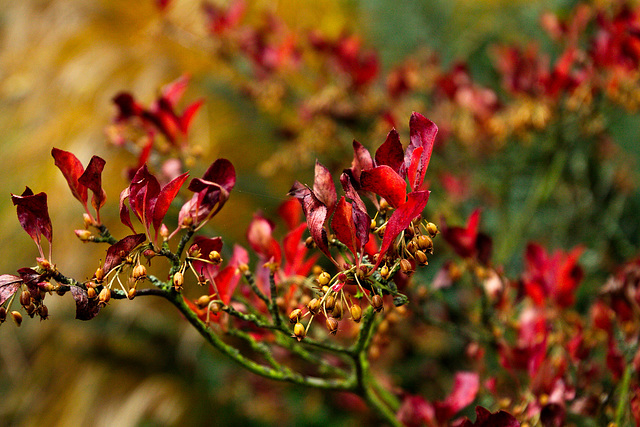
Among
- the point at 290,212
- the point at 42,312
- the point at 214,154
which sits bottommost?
the point at 214,154

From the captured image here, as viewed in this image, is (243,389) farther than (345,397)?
Yes

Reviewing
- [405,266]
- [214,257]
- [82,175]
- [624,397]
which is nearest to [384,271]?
[405,266]

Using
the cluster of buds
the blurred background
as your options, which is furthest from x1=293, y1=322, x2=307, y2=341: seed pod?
the blurred background

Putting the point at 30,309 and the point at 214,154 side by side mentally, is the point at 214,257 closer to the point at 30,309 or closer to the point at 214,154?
the point at 30,309

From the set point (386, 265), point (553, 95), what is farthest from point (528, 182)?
point (386, 265)

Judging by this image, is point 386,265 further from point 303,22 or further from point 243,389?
point 303,22
